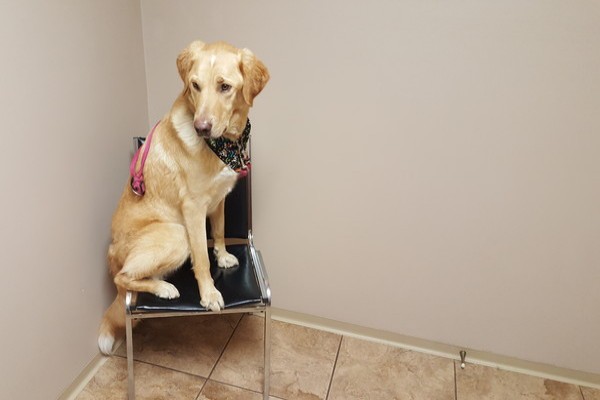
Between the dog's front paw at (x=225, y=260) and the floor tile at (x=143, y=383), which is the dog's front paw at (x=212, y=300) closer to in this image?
the dog's front paw at (x=225, y=260)

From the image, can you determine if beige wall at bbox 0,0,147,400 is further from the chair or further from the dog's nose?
the dog's nose

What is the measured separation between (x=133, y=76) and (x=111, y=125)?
266mm

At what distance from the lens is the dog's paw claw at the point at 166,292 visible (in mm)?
1658

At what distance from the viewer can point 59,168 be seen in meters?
1.60

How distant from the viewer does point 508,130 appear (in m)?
1.72

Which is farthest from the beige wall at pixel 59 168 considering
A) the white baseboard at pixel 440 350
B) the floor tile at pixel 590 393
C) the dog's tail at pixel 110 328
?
the floor tile at pixel 590 393

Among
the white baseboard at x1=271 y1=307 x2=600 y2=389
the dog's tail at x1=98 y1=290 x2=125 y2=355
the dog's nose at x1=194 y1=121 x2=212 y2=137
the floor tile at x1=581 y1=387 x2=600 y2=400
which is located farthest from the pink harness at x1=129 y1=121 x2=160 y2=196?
the floor tile at x1=581 y1=387 x2=600 y2=400

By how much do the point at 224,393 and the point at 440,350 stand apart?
112 centimetres

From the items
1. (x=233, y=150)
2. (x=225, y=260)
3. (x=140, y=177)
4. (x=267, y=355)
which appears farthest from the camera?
(x=225, y=260)

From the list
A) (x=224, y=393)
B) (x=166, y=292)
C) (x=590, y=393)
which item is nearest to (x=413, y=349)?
(x=590, y=393)

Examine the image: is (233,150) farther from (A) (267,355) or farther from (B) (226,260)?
(A) (267,355)

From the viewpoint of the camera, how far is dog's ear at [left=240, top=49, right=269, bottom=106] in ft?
4.75

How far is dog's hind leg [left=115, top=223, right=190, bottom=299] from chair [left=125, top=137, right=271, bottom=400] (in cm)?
4

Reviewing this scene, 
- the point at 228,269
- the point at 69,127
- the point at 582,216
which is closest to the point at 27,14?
the point at 69,127
